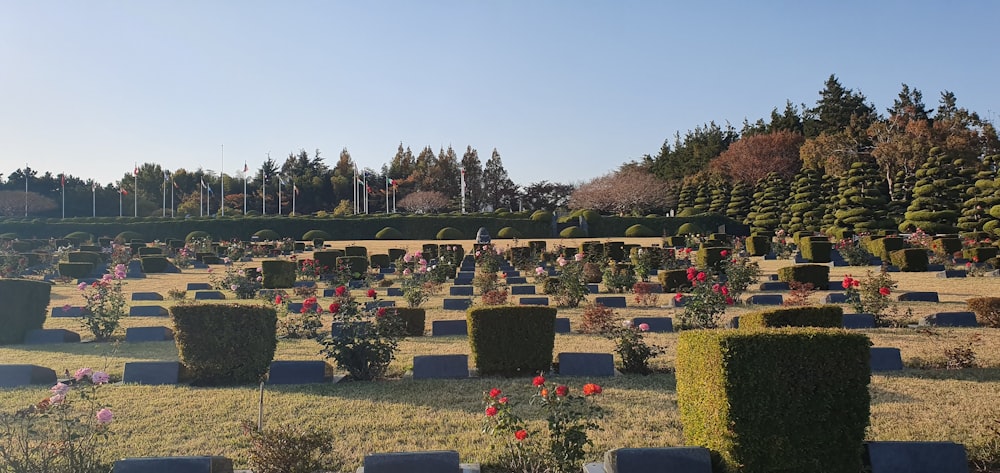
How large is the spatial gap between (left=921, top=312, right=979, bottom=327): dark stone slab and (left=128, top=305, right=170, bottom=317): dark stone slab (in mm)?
13903

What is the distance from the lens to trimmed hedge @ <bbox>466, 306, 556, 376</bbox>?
855 cm

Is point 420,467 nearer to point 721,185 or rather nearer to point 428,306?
point 428,306

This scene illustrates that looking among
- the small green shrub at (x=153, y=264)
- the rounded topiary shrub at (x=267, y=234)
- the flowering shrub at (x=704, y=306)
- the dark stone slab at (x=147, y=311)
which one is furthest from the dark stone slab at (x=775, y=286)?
the rounded topiary shrub at (x=267, y=234)

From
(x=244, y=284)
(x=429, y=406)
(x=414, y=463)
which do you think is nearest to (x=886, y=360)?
(x=429, y=406)

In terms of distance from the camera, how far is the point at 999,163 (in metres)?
33.1

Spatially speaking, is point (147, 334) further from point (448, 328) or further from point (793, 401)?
point (793, 401)

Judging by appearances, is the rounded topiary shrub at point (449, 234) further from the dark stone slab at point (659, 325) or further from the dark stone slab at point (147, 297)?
the dark stone slab at point (659, 325)

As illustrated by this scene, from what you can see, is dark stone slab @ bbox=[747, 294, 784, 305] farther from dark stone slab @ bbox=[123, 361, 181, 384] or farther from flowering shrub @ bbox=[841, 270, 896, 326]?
dark stone slab @ bbox=[123, 361, 181, 384]

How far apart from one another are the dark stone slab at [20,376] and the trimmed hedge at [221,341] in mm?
1600

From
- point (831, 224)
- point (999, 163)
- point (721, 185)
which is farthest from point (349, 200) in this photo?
point (999, 163)

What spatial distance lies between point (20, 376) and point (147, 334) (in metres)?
3.65

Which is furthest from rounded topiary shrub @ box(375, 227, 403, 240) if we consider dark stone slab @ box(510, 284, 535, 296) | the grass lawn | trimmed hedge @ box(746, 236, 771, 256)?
the grass lawn

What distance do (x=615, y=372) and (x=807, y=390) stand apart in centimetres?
402

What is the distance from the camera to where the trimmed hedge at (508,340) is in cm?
855
